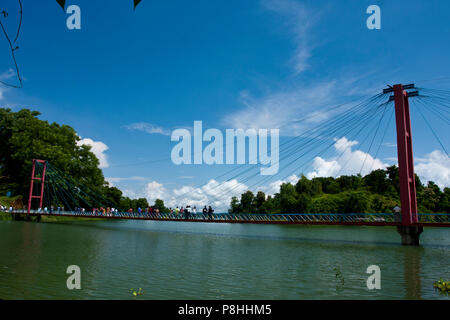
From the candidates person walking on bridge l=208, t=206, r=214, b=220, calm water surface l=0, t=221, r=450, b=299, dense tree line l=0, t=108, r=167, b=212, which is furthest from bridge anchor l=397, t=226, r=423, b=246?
dense tree line l=0, t=108, r=167, b=212

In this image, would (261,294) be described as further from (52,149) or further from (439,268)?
(52,149)

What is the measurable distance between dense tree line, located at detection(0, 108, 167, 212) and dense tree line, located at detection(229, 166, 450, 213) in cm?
3607

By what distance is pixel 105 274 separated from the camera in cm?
1089

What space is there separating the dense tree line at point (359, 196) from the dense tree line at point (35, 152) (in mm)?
36070

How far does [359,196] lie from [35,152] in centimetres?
5039

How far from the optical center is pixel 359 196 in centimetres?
5422

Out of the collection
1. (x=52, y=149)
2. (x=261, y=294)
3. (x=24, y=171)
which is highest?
(x=52, y=149)

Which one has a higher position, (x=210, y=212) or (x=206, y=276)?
(x=210, y=212)

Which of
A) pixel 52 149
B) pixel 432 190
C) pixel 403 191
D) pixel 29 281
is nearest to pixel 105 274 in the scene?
pixel 29 281

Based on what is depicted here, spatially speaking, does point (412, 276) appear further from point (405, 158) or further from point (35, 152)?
point (35, 152)

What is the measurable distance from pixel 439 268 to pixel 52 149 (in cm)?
4744

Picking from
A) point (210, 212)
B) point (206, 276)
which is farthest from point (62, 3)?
point (210, 212)

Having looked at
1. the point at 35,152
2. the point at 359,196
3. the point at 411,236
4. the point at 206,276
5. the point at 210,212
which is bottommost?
the point at 206,276

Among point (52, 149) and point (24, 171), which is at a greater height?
point (52, 149)
